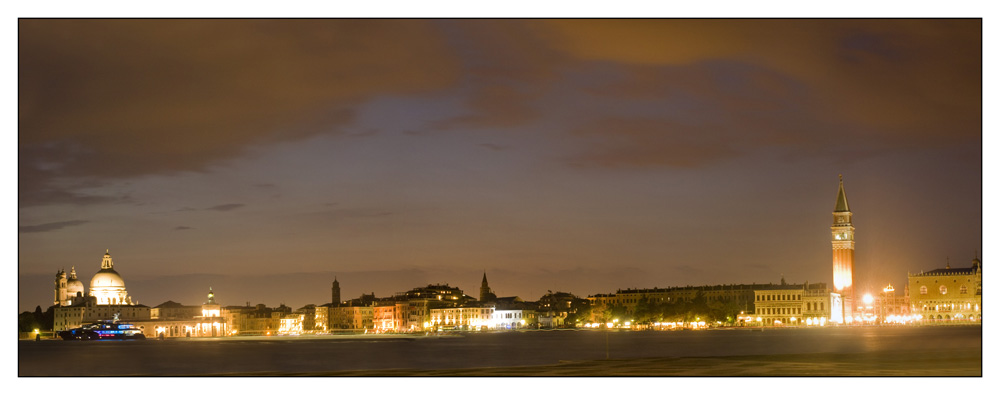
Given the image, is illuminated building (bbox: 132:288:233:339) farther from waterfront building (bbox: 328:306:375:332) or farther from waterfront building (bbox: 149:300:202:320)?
waterfront building (bbox: 328:306:375:332)

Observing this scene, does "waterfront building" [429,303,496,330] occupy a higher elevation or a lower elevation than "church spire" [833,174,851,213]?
lower

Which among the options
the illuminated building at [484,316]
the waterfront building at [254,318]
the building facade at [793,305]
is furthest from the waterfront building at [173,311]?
the building facade at [793,305]

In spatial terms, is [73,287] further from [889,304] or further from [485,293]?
[889,304]

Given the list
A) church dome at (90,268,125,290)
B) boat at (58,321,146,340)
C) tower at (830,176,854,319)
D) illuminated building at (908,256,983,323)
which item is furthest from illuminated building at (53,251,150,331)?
illuminated building at (908,256,983,323)

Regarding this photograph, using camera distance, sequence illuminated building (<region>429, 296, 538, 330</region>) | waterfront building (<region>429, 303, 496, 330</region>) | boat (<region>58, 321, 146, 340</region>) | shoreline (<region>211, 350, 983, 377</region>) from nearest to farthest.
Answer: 1. shoreline (<region>211, 350, 983, 377</region>)
2. boat (<region>58, 321, 146, 340</region>)
3. waterfront building (<region>429, 303, 496, 330</region>)
4. illuminated building (<region>429, 296, 538, 330</region>)

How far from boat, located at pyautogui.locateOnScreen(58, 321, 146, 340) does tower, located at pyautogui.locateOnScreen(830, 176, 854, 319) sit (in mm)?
46514

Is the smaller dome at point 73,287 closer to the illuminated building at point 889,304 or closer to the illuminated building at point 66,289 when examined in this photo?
the illuminated building at point 66,289

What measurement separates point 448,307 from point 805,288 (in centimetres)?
3021

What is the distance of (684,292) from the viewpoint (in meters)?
97.2

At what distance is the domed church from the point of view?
3383 inches

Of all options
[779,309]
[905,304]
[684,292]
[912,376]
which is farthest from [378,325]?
[912,376]

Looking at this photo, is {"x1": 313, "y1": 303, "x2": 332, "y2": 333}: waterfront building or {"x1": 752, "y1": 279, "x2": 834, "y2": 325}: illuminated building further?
{"x1": 313, "y1": 303, "x2": 332, "y2": 333}: waterfront building

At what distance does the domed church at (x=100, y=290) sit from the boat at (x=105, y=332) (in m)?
8.97

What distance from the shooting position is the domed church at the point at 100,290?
85.9 meters
